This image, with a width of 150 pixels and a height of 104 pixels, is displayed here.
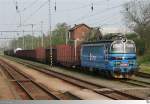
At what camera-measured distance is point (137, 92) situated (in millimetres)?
15812

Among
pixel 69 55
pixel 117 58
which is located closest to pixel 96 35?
pixel 69 55

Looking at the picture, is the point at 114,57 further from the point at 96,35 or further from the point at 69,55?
the point at 69,55

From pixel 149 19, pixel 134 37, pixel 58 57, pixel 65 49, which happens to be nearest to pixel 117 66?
pixel 65 49

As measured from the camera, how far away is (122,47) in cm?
2328

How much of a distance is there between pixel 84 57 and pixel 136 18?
35780 millimetres

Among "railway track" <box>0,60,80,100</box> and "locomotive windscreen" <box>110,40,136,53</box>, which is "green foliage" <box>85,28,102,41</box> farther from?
"railway track" <box>0,60,80,100</box>

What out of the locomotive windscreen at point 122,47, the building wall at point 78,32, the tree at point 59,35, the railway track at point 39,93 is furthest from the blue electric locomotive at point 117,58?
the building wall at point 78,32

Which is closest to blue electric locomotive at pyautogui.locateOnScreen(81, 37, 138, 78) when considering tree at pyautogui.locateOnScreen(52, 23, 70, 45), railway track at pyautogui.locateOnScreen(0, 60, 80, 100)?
railway track at pyautogui.locateOnScreen(0, 60, 80, 100)

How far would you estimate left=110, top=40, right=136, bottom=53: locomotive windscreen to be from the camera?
2291cm

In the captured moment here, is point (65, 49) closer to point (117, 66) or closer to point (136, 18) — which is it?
point (117, 66)

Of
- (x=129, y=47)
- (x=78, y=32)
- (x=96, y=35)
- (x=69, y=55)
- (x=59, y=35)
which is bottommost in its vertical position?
(x=69, y=55)

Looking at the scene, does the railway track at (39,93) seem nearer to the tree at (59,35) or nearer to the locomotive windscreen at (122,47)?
the locomotive windscreen at (122,47)

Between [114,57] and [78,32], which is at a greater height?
[78,32]

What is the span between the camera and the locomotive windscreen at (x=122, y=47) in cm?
2291
